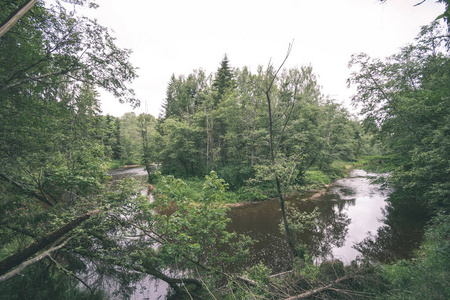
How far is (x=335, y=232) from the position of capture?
9.85 metres

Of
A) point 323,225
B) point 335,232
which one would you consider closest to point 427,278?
point 335,232

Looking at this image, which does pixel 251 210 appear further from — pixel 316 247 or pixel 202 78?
pixel 202 78

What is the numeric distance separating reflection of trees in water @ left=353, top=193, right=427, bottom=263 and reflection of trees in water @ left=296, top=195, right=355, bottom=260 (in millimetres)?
1090

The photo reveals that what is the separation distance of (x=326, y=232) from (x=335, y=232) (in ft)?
1.77

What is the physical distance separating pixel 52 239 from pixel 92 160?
8.76ft

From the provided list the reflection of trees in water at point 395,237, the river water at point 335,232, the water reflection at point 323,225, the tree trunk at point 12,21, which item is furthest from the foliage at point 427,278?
the tree trunk at point 12,21

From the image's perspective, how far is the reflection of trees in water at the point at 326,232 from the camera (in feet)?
27.1

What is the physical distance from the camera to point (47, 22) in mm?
4164

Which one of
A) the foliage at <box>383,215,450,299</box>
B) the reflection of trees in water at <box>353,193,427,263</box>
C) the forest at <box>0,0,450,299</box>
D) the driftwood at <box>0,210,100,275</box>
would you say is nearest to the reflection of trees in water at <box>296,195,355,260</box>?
the reflection of trees in water at <box>353,193,427,263</box>

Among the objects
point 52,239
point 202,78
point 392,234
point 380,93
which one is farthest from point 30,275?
point 202,78

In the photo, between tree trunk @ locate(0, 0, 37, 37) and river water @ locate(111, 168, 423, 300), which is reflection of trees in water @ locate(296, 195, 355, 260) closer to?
river water @ locate(111, 168, 423, 300)

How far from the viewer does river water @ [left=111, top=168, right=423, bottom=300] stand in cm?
758

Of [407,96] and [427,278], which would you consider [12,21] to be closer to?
[427,278]

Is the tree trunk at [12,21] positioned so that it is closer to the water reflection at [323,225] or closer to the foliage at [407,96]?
the water reflection at [323,225]
